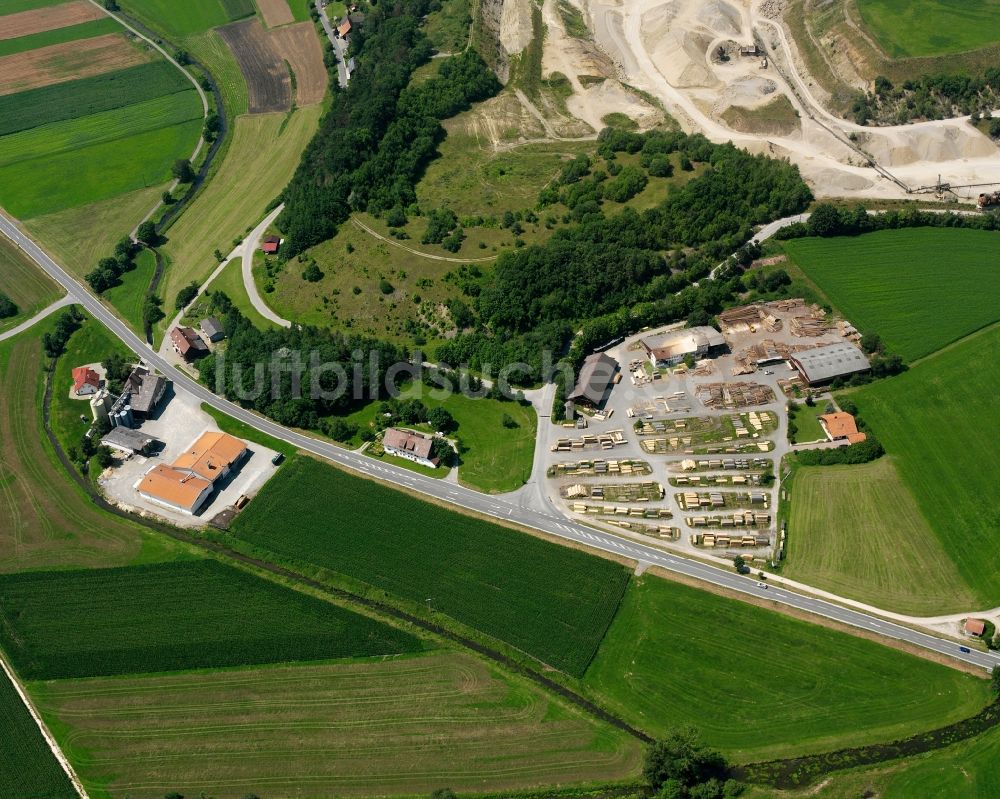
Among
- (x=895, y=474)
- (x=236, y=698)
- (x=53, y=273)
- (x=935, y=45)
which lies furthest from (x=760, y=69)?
(x=236, y=698)

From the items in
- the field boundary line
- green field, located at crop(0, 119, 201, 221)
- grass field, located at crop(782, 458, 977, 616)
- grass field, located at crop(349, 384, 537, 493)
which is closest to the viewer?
the field boundary line

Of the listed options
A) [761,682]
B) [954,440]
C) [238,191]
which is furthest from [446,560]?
[238,191]

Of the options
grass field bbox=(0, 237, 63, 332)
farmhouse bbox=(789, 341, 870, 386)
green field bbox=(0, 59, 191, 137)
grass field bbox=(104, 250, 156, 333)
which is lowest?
farmhouse bbox=(789, 341, 870, 386)

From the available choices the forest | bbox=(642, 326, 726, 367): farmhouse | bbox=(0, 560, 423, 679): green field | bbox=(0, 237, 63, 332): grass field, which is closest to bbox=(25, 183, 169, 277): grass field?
bbox=(0, 237, 63, 332): grass field

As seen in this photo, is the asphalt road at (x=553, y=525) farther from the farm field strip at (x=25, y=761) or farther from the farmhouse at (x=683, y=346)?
the farm field strip at (x=25, y=761)

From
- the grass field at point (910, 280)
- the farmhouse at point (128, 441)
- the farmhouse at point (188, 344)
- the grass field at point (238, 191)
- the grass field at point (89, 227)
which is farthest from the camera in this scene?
the grass field at point (89, 227)

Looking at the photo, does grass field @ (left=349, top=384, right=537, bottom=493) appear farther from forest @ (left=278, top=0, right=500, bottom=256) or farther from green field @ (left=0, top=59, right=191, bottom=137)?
green field @ (left=0, top=59, right=191, bottom=137)

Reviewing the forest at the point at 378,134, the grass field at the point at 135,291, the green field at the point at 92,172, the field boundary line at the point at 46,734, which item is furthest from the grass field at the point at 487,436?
the green field at the point at 92,172
